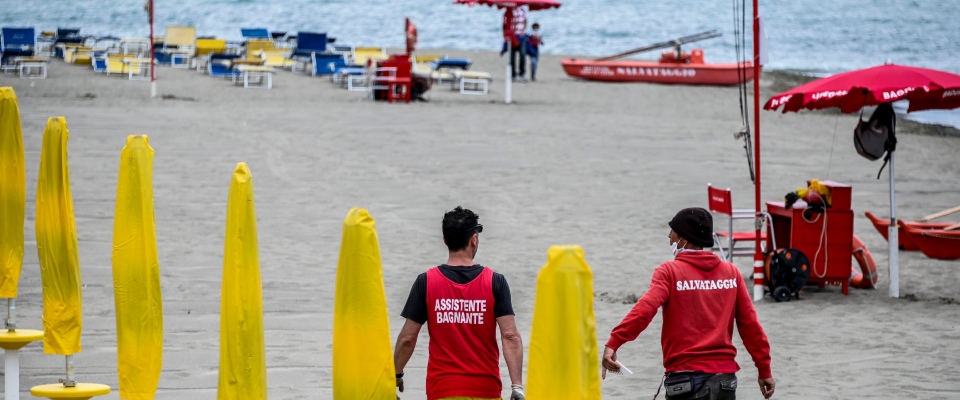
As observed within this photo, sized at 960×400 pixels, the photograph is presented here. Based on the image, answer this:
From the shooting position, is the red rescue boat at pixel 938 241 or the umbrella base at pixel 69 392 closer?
the umbrella base at pixel 69 392

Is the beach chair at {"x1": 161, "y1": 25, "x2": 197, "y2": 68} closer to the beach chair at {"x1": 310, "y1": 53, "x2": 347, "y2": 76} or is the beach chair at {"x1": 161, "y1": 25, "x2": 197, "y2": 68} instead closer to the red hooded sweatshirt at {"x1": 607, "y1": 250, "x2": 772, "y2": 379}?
the beach chair at {"x1": 310, "y1": 53, "x2": 347, "y2": 76}

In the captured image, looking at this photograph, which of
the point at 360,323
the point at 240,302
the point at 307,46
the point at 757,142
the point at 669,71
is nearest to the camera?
the point at 360,323

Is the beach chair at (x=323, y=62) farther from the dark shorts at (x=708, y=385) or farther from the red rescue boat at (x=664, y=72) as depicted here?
the dark shorts at (x=708, y=385)

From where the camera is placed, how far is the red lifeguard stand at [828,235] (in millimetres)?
10906

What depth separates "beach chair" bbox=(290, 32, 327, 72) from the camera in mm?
30641

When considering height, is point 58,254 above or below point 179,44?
below

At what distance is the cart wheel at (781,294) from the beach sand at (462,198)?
0.15 metres

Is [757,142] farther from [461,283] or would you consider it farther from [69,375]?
[69,375]

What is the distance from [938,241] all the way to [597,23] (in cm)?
5635

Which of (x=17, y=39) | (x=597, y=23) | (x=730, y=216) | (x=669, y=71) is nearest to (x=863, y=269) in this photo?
(x=730, y=216)

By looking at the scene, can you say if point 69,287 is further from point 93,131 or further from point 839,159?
point 839,159

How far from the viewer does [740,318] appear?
17.8 feet

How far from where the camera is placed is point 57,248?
18.9ft

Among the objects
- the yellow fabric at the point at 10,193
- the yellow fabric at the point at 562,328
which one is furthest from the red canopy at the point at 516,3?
the yellow fabric at the point at 562,328
